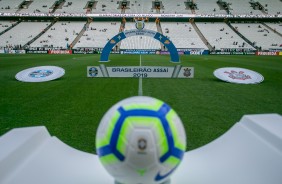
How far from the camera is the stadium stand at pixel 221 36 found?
41.9 m

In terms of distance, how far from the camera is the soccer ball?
191 cm

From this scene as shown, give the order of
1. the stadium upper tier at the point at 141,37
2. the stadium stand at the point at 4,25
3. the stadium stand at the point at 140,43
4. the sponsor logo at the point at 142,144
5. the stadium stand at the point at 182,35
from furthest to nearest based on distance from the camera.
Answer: the stadium stand at the point at 4,25, the stadium stand at the point at 182,35, the stadium upper tier at the point at 141,37, the stadium stand at the point at 140,43, the sponsor logo at the point at 142,144

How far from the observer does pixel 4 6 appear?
50344mm

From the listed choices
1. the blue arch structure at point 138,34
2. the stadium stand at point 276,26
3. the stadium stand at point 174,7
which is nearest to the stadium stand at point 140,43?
the stadium stand at point 174,7

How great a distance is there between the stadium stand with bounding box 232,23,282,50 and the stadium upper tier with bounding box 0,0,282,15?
2471 millimetres

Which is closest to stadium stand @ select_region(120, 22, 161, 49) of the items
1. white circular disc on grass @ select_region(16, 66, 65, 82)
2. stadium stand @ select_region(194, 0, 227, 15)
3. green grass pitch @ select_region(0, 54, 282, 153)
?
stadium stand @ select_region(194, 0, 227, 15)

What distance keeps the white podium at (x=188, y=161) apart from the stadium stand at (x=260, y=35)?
140 ft

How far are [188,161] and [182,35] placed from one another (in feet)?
147

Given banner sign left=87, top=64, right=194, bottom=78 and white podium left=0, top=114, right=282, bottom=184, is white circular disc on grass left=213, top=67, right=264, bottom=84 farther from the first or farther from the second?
white podium left=0, top=114, right=282, bottom=184

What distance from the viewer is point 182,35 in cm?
4597

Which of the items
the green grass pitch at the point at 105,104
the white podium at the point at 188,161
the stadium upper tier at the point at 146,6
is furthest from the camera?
the stadium upper tier at the point at 146,6

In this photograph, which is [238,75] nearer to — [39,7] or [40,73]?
[40,73]

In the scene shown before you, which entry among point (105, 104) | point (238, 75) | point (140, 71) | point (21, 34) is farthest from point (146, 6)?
point (140, 71)

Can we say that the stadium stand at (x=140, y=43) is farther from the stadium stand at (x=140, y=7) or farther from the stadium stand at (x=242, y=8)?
the stadium stand at (x=242, y=8)
